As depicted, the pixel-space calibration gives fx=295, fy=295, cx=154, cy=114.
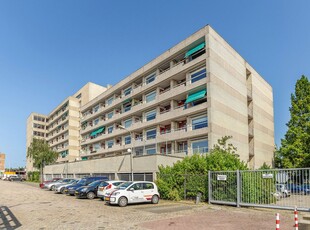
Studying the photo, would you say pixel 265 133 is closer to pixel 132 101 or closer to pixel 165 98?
pixel 165 98

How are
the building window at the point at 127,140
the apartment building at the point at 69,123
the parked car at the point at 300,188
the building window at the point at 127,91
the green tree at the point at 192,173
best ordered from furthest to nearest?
the apartment building at the point at 69,123 < the building window at the point at 127,91 < the building window at the point at 127,140 < the green tree at the point at 192,173 < the parked car at the point at 300,188

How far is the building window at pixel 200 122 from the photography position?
33619mm

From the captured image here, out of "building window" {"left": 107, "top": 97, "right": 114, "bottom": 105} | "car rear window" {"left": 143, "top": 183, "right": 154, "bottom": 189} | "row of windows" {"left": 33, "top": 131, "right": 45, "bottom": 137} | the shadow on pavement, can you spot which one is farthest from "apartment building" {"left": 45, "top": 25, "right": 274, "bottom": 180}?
"row of windows" {"left": 33, "top": 131, "right": 45, "bottom": 137}

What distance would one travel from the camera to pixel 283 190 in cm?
1572

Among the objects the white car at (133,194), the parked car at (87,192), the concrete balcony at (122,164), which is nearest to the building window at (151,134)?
the concrete balcony at (122,164)

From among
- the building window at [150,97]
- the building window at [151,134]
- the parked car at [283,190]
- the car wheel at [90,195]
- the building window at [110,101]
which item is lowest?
the car wheel at [90,195]

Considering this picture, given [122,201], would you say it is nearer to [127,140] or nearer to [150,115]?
[150,115]

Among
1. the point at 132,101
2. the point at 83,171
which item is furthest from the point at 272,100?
the point at 83,171

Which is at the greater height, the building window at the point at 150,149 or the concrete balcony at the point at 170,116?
the concrete balcony at the point at 170,116

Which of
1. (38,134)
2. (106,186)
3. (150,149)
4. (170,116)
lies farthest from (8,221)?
(38,134)

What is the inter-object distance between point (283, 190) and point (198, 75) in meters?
21.5

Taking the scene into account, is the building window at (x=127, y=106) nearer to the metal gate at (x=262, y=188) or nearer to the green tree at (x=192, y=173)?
the green tree at (x=192, y=173)

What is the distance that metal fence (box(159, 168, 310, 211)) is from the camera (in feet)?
48.5

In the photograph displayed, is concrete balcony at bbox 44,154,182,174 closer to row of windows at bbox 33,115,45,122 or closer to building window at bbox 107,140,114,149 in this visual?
building window at bbox 107,140,114,149
